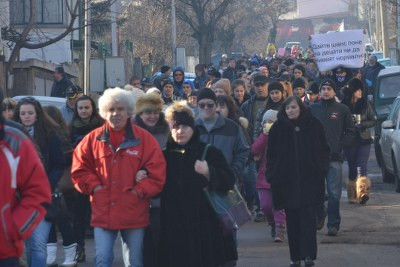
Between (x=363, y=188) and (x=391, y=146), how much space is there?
111 inches

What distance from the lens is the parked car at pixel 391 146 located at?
1703cm

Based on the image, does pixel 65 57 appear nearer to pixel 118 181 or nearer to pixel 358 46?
pixel 358 46

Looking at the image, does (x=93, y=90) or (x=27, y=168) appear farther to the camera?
(x=93, y=90)

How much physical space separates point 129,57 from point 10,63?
1578cm

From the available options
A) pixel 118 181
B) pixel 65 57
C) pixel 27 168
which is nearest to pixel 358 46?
pixel 118 181

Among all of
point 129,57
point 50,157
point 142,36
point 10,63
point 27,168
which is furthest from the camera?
point 142,36

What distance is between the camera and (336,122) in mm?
12641

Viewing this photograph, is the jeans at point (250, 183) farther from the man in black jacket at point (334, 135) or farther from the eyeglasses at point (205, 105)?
the eyeglasses at point (205, 105)

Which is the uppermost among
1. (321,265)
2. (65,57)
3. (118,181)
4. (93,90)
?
(65,57)

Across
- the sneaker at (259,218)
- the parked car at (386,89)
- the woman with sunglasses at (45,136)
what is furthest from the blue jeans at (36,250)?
the parked car at (386,89)

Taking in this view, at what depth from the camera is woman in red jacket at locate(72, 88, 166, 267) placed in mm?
7871

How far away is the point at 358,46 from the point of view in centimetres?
1942

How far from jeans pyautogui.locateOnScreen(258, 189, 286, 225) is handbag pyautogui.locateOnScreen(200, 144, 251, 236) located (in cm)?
378

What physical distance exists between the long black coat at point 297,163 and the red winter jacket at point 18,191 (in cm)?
468
